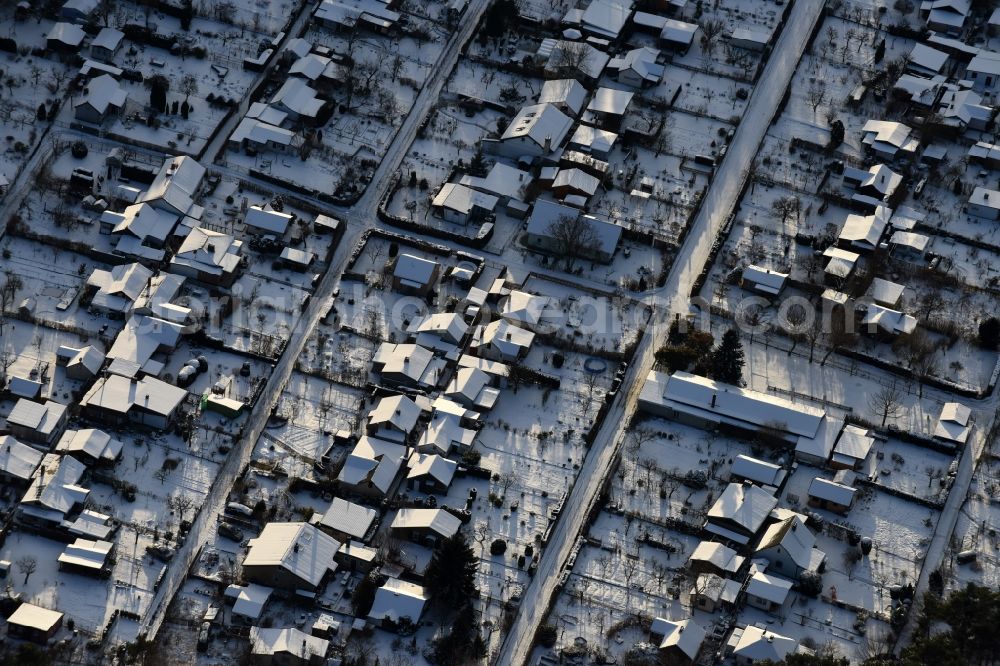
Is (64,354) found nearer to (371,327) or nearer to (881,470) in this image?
(371,327)

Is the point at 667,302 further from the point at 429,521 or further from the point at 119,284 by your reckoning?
the point at 119,284

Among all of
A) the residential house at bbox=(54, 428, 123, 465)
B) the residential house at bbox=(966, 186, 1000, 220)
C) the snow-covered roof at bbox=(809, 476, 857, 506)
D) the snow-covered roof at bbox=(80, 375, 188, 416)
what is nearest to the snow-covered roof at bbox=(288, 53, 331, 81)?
the snow-covered roof at bbox=(80, 375, 188, 416)

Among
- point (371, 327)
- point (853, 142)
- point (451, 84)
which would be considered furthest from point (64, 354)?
point (853, 142)

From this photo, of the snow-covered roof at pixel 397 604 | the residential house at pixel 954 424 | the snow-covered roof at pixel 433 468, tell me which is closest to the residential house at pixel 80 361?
the snow-covered roof at pixel 433 468

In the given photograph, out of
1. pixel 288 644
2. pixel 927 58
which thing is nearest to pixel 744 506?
pixel 288 644

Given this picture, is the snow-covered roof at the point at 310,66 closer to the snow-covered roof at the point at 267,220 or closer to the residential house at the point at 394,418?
the snow-covered roof at the point at 267,220
